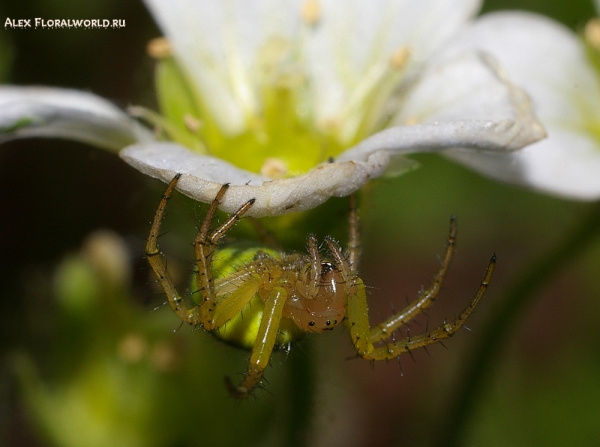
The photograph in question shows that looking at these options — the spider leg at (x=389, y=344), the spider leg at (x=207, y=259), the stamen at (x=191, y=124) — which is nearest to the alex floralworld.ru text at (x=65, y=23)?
the stamen at (x=191, y=124)

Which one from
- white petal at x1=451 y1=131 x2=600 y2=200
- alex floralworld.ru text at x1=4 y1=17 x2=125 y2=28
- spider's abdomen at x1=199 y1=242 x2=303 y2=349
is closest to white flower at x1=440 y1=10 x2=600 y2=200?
white petal at x1=451 y1=131 x2=600 y2=200

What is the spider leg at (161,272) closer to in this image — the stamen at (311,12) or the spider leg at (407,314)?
the spider leg at (407,314)

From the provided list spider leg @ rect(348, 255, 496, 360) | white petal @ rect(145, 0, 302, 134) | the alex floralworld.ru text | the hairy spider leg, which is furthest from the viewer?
the alex floralworld.ru text

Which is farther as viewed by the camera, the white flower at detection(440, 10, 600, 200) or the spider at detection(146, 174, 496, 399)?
the white flower at detection(440, 10, 600, 200)

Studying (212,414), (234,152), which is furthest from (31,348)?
(234,152)

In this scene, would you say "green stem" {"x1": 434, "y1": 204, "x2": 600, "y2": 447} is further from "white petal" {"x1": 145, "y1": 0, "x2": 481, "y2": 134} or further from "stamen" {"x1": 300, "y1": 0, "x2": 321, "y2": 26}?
"stamen" {"x1": 300, "y1": 0, "x2": 321, "y2": 26}

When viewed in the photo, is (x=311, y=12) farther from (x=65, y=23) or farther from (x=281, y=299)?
(x=65, y=23)
